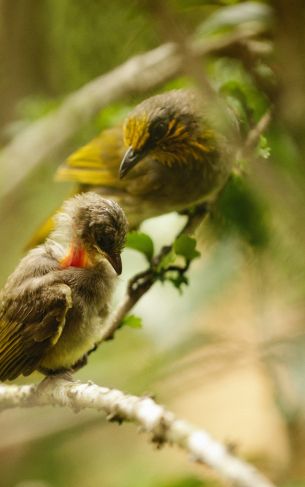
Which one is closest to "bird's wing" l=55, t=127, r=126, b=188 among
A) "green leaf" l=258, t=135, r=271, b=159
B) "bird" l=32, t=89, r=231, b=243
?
"bird" l=32, t=89, r=231, b=243

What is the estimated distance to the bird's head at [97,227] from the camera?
0.84m

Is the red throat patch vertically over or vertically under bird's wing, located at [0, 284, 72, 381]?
over

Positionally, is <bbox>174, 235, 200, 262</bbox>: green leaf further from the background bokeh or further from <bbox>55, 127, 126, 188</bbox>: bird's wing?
<bbox>55, 127, 126, 188</bbox>: bird's wing

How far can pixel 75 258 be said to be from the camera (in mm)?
973

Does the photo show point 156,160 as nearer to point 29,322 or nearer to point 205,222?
point 205,222

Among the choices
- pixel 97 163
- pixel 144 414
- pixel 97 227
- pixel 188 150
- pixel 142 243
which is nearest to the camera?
pixel 144 414

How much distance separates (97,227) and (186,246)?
0.39ft

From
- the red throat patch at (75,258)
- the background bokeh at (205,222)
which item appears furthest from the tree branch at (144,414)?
the red throat patch at (75,258)

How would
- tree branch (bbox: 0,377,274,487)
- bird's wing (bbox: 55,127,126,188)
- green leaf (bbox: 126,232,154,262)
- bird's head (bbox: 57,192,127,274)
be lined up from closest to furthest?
tree branch (bbox: 0,377,274,487) → bird's head (bbox: 57,192,127,274) → green leaf (bbox: 126,232,154,262) → bird's wing (bbox: 55,127,126,188)

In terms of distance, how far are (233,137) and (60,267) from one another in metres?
0.28

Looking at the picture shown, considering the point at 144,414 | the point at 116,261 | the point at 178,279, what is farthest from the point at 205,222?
the point at 144,414

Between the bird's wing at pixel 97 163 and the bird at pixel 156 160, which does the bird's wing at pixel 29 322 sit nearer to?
the bird at pixel 156 160

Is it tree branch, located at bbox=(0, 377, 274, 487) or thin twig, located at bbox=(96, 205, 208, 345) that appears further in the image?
thin twig, located at bbox=(96, 205, 208, 345)

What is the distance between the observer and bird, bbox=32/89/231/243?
3.24 feet
